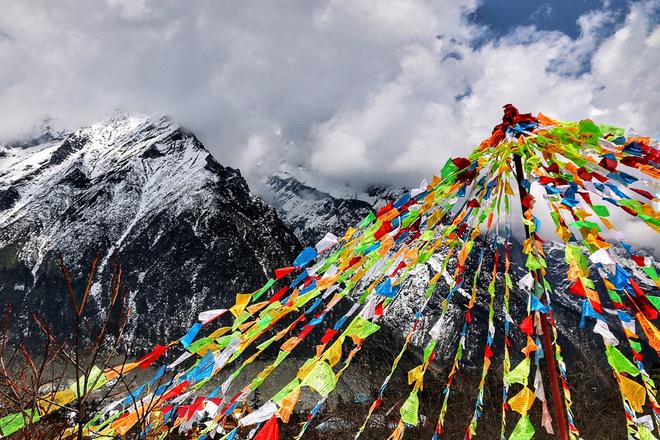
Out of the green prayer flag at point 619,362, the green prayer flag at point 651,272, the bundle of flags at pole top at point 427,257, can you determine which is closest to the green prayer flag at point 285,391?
the bundle of flags at pole top at point 427,257

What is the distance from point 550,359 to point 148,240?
173 metres

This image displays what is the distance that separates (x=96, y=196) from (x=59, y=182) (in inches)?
1083

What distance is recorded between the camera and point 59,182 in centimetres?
18500

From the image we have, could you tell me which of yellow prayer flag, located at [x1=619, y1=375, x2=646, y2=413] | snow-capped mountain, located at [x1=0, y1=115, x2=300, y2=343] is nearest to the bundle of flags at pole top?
yellow prayer flag, located at [x1=619, y1=375, x2=646, y2=413]

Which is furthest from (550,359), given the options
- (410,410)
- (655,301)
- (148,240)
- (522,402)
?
→ (148,240)

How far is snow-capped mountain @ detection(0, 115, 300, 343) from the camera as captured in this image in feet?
461

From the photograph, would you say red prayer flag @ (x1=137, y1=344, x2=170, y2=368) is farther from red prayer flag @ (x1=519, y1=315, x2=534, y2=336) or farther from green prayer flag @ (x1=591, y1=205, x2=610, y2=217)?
green prayer flag @ (x1=591, y1=205, x2=610, y2=217)

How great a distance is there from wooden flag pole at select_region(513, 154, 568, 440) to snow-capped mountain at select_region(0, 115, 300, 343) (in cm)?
13488

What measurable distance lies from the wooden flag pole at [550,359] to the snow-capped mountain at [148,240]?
13488 cm

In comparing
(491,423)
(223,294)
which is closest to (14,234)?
(223,294)

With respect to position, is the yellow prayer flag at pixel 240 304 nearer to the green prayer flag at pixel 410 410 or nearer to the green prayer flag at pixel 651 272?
the green prayer flag at pixel 410 410

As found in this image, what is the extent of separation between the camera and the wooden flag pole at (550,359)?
3033 millimetres

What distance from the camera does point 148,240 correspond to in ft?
527

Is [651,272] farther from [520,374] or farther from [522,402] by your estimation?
[522,402]
